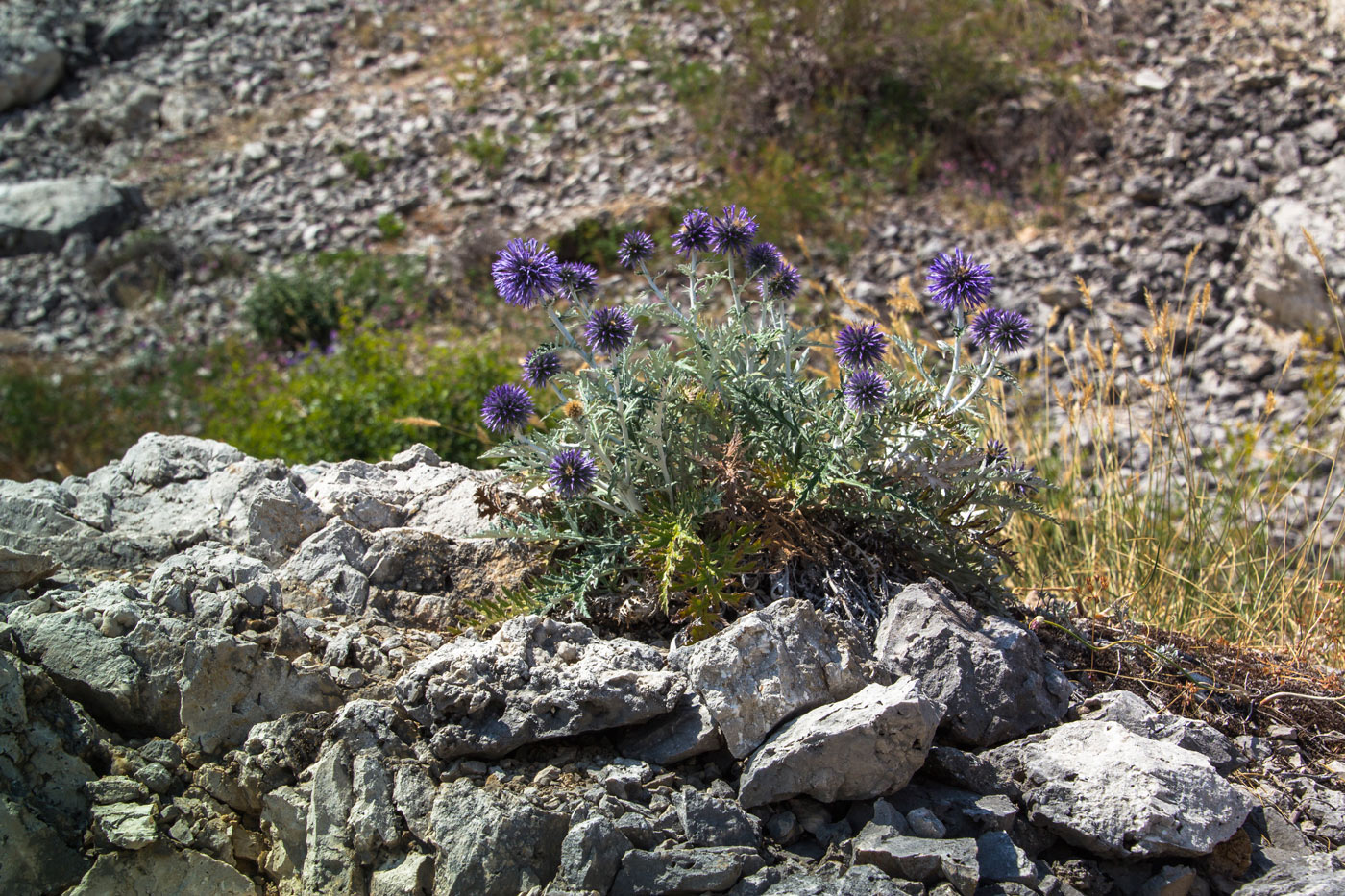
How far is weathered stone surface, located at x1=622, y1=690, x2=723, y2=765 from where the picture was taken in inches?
94.3

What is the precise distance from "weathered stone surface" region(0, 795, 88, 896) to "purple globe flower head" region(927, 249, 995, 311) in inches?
101

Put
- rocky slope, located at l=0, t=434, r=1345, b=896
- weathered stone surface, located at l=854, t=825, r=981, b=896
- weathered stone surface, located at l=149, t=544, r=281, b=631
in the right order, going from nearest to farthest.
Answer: weathered stone surface, located at l=854, t=825, r=981, b=896 < rocky slope, located at l=0, t=434, r=1345, b=896 < weathered stone surface, located at l=149, t=544, r=281, b=631

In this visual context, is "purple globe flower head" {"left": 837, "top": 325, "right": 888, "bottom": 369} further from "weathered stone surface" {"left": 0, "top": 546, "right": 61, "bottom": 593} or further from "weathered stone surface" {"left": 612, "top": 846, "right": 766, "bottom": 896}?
"weathered stone surface" {"left": 0, "top": 546, "right": 61, "bottom": 593}

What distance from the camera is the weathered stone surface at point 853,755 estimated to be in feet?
7.36

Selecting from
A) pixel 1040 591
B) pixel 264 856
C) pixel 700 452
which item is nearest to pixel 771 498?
pixel 700 452

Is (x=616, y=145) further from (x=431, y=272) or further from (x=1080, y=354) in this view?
(x=1080, y=354)

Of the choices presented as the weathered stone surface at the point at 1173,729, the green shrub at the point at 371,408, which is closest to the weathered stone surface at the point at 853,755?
the weathered stone surface at the point at 1173,729

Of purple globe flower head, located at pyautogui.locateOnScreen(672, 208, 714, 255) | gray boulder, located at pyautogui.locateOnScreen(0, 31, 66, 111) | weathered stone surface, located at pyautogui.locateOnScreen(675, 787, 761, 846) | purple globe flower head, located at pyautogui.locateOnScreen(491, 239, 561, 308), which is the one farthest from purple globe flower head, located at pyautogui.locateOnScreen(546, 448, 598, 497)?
gray boulder, located at pyautogui.locateOnScreen(0, 31, 66, 111)

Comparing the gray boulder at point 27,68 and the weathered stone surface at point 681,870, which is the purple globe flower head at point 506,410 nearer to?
the weathered stone surface at point 681,870

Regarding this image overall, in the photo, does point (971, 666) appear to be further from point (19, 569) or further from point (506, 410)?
point (19, 569)

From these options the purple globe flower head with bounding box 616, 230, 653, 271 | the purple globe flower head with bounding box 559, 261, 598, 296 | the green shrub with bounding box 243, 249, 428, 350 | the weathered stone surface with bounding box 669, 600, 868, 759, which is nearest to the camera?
the weathered stone surface with bounding box 669, 600, 868, 759

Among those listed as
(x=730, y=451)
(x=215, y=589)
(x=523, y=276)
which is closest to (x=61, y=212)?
(x=215, y=589)

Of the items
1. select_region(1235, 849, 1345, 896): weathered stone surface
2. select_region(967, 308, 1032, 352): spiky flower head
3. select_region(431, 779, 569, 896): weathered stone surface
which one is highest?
select_region(967, 308, 1032, 352): spiky flower head

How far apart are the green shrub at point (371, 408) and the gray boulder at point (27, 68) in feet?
29.1
